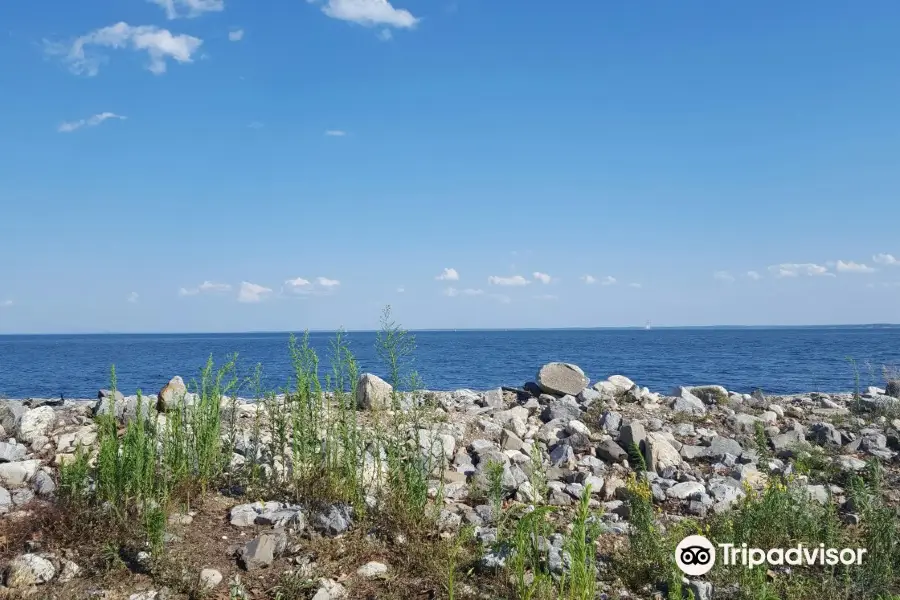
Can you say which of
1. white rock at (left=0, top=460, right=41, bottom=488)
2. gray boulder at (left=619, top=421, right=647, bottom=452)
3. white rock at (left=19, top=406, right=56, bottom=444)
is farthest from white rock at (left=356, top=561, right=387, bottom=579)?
gray boulder at (left=619, top=421, right=647, bottom=452)

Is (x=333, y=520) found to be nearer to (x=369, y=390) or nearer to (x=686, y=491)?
(x=686, y=491)

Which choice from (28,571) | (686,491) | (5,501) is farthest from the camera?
(686,491)

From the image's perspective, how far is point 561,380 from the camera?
1528 cm

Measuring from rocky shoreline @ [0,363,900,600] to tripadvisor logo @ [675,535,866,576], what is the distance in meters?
0.21

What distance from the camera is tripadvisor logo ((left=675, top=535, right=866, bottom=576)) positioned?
209 inches

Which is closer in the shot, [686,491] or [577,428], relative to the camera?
[686,491]

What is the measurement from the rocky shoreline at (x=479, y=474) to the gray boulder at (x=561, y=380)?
32 mm

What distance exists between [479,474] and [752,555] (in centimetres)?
354

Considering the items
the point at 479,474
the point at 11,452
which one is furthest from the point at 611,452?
the point at 11,452

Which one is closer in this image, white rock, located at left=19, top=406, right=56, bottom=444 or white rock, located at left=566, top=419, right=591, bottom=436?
white rock, located at left=19, top=406, right=56, bottom=444

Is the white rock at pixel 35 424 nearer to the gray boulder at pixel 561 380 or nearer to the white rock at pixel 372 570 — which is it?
the white rock at pixel 372 570

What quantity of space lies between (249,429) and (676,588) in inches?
253

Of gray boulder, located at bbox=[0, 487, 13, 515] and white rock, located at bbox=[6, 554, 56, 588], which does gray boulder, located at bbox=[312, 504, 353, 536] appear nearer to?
white rock, located at bbox=[6, 554, 56, 588]

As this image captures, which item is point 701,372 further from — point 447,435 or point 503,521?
point 503,521
